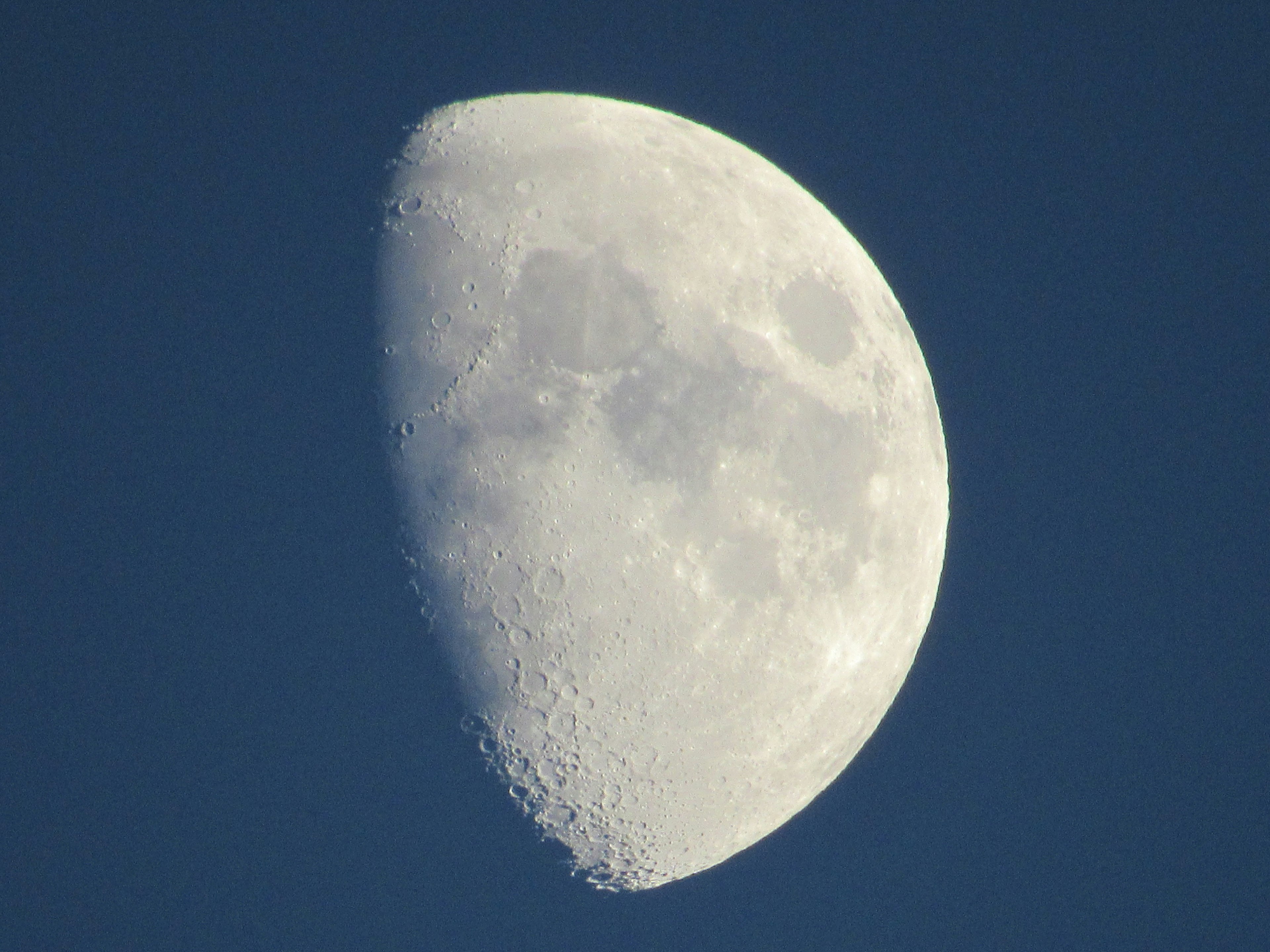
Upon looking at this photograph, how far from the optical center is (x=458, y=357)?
5320mm

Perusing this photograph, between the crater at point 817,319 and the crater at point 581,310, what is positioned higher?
the crater at point 817,319

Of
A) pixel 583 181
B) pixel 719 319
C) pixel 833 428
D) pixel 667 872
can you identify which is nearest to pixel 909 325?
pixel 833 428

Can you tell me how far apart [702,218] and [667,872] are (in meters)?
3.83

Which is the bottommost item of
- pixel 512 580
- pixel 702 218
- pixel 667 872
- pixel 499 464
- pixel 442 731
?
pixel 667 872

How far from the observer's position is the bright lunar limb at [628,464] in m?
5.26

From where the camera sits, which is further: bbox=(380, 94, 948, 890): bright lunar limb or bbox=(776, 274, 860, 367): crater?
bbox=(776, 274, 860, 367): crater

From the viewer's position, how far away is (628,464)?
17.3ft

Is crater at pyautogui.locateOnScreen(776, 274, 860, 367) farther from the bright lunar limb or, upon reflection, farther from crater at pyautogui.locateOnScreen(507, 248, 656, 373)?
crater at pyautogui.locateOnScreen(507, 248, 656, 373)

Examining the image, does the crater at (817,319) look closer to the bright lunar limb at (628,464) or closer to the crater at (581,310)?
the bright lunar limb at (628,464)

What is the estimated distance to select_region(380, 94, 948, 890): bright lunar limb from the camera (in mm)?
5262

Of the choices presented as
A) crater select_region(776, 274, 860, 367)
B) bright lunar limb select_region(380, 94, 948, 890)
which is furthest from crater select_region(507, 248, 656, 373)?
crater select_region(776, 274, 860, 367)

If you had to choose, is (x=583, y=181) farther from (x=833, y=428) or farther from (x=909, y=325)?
(x=909, y=325)

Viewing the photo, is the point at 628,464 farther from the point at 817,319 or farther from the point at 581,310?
the point at 817,319

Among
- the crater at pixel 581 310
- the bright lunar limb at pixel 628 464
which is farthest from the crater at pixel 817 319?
the crater at pixel 581 310
